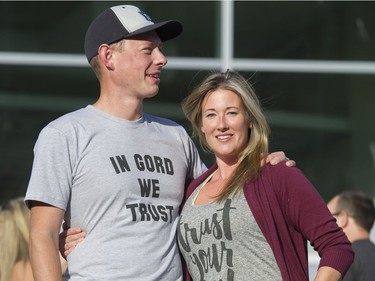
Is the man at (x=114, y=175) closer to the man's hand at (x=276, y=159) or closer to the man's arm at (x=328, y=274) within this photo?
the man's hand at (x=276, y=159)

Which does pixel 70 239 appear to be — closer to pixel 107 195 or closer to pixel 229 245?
pixel 107 195

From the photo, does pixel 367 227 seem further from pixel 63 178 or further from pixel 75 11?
pixel 75 11

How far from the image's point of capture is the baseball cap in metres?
4.34

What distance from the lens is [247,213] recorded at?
412cm

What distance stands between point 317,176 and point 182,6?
2.14m

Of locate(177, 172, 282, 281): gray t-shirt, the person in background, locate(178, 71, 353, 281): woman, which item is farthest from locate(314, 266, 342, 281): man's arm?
the person in background

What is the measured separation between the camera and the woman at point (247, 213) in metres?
4.04

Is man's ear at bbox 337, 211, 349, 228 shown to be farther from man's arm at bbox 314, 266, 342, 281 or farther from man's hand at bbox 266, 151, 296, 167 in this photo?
man's arm at bbox 314, 266, 342, 281

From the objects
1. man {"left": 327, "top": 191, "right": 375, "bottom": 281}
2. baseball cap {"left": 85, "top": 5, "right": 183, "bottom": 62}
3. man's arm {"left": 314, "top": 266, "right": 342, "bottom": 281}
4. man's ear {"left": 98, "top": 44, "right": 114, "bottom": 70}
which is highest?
baseball cap {"left": 85, "top": 5, "right": 183, "bottom": 62}

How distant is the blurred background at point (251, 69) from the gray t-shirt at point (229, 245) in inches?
214

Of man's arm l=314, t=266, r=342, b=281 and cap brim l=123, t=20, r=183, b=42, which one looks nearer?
man's arm l=314, t=266, r=342, b=281

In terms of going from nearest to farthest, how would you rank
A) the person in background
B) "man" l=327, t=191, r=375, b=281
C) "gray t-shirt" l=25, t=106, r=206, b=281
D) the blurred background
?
"gray t-shirt" l=25, t=106, r=206, b=281 → the person in background → "man" l=327, t=191, r=375, b=281 → the blurred background

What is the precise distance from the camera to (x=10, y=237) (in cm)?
606

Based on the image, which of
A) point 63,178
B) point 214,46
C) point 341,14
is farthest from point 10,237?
point 341,14
